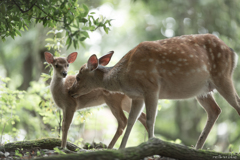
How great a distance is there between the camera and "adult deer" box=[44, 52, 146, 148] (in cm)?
521

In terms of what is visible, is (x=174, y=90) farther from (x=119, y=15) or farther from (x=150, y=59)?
(x=119, y=15)

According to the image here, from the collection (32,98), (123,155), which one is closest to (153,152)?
(123,155)

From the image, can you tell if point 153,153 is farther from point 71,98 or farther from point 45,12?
point 45,12

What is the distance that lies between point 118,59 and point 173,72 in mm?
3720

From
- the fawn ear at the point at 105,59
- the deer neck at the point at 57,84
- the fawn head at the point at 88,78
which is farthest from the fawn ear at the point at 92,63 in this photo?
the deer neck at the point at 57,84

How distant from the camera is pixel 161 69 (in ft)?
14.5

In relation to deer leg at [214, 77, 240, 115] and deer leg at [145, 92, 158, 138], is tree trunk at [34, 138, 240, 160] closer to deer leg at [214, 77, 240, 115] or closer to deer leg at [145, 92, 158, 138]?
deer leg at [145, 92, 158, 138]

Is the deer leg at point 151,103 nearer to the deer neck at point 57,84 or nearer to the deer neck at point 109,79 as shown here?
the deer neck at point 109,79

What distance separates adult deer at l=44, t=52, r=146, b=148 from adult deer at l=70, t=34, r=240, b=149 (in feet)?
2.22

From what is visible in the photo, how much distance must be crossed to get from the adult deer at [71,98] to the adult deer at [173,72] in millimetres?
678

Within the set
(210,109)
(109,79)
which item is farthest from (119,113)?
(210,109)

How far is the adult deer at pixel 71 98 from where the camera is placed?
205 inches

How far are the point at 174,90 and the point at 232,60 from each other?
1.19m

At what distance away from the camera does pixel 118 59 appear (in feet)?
26.2
